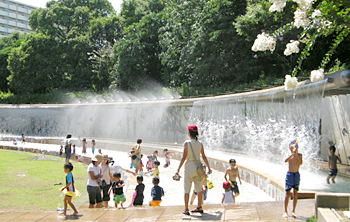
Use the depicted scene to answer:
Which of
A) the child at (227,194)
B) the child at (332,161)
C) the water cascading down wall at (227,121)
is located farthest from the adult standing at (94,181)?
the water cascading down wall at (227,121)

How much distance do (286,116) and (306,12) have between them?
8.86 metres

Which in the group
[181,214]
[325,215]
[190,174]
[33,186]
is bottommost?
[33,186]

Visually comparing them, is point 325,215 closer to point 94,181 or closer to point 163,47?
point 94,181

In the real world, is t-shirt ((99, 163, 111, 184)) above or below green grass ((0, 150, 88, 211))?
above

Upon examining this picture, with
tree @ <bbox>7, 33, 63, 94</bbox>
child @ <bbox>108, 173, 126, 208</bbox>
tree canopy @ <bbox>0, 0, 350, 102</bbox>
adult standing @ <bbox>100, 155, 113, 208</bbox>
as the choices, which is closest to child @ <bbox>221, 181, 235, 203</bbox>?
child @ <bbox>108, 173, 126, 208</bbox>

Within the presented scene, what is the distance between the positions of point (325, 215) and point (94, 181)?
4498 mm

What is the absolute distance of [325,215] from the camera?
14.4 feet

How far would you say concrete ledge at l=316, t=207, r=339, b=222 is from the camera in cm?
423

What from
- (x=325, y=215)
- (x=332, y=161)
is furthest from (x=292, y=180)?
(x=332, y=161)

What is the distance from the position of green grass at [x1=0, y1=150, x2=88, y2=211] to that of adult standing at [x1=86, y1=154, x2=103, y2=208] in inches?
27.1

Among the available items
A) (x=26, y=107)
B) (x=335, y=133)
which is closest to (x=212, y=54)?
(x=335, y=133)

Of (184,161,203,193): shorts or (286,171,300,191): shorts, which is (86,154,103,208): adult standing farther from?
(286,171,300,191): shorts

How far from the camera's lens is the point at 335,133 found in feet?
37.3

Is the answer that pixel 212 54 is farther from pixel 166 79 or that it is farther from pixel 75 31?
pixel 75 31
